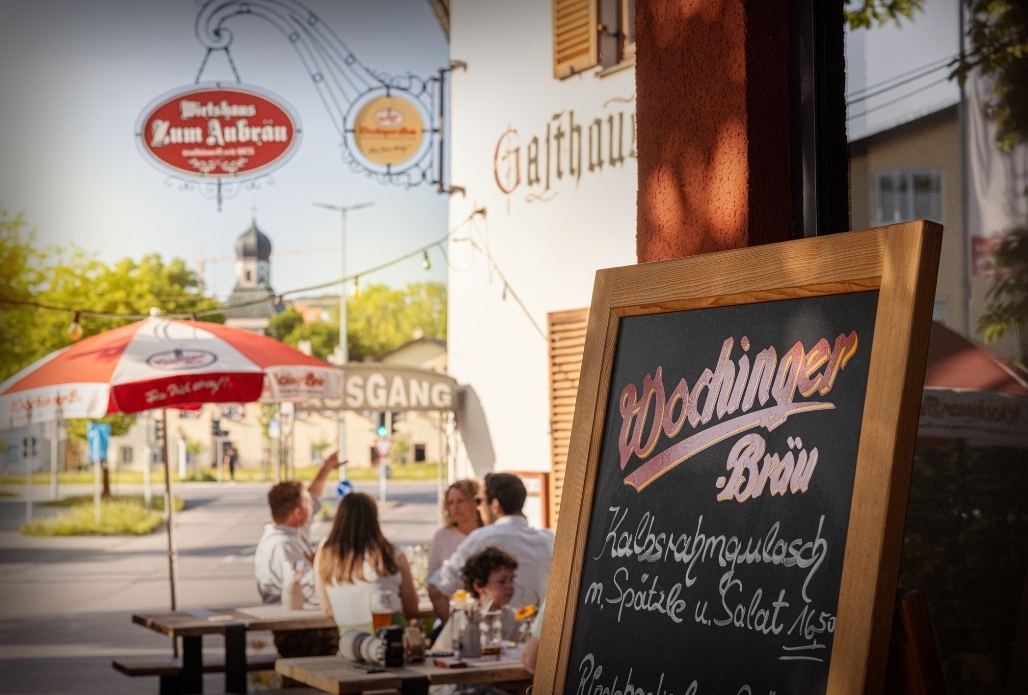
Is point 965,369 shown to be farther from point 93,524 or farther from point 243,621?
point 93,524

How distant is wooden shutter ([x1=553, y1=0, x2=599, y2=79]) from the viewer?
1073 cm

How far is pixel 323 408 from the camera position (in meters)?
12.9

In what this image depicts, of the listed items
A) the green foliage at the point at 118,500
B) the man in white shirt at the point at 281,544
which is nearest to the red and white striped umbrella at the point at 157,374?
the man in white shirt at the point at 281,544

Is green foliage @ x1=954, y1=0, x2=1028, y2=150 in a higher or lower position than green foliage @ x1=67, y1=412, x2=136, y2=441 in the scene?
higher

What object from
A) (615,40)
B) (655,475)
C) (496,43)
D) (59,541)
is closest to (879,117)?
(655,475)

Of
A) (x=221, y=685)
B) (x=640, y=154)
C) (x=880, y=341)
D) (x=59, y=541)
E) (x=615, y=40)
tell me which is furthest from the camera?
(x=59, y=541)

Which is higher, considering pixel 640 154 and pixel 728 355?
pixel 640 154

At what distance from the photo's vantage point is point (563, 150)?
37.3 ft

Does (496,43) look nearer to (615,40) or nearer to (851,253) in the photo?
(615,40)

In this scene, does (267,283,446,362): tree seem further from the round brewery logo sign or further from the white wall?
the white wall

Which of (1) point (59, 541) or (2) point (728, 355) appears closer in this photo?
(2) point (728, 355)

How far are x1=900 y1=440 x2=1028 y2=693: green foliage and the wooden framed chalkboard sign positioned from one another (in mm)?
660

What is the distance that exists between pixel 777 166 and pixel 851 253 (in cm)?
78


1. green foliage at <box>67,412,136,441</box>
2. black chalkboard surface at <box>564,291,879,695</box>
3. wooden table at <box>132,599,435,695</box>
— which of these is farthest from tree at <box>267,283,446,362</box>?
black chalkboard surface at <box>564,291,879,695</box>
